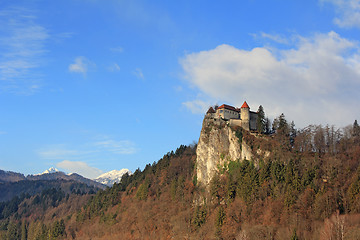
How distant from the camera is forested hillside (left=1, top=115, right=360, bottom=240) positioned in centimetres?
8719

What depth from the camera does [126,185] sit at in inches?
6678

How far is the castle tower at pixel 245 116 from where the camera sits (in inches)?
4729

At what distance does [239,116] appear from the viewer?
12556cm

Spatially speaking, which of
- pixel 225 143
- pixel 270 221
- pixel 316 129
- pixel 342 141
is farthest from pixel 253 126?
pixel 270 221

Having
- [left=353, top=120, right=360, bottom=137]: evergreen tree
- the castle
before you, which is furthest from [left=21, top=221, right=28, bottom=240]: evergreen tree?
[left=353, top=120, right=360, bottom=137]: evergreen tree

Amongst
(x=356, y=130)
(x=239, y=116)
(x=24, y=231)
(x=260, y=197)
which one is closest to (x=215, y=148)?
(x=239, y=116)

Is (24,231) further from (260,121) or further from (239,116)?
(260,121)

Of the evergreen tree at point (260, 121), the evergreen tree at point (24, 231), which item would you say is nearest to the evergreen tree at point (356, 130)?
the evergreen tree at point (260, 121)

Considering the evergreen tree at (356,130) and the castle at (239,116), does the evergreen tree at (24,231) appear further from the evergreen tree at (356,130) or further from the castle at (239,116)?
the evergreen tree at (356,130)

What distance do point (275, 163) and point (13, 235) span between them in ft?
503

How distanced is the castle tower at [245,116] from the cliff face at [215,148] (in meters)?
4.40

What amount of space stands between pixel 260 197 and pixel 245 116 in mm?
29618

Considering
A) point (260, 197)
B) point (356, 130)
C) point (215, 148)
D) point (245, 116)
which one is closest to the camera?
point (260, 197)

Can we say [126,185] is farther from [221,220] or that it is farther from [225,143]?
[221,220]
